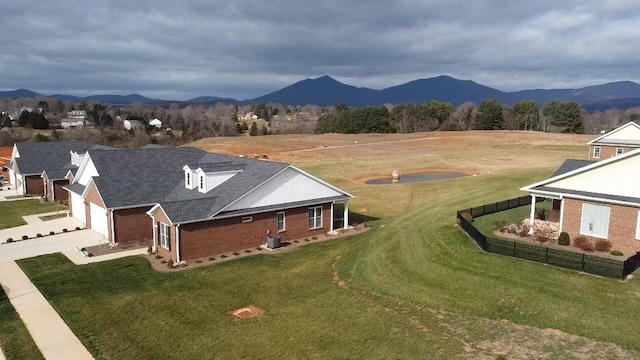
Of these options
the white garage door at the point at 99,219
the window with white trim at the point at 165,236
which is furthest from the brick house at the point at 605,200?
the white garage door at the point at 99,219

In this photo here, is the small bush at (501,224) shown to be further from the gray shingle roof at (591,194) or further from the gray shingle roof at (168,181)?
the gray shingle roof at (168,181)

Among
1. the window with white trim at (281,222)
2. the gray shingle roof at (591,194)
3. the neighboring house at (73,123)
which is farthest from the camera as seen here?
the neighboring house at (73,123)

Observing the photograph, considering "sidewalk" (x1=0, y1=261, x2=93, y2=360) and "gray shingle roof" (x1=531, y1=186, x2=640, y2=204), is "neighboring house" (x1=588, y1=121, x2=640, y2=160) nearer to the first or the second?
"gray shingle roof" (x1=531, y1=186, x2=640, y2=204)

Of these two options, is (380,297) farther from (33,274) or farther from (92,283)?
(33,274)

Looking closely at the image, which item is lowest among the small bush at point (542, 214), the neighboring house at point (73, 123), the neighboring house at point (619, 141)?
the small bush at point (542, 214)

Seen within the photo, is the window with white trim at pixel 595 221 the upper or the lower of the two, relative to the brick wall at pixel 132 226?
upper

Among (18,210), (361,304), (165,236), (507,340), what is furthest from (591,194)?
(18,210)

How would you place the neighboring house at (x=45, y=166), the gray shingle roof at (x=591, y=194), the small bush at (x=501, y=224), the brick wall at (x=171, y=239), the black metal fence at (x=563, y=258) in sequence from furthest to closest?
the neighboring house at (x=45, y=166) < the small bush at (x=501, y=224) < the brick wall at (x=171, y=239) < the gray shingle roof at (x=591, y=194) < the black metal fence at (x=563, y=258)

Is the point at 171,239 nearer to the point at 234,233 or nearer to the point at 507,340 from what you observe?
the point at 234,233
